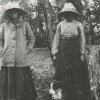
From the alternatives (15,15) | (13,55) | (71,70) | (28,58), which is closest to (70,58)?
(71,70)

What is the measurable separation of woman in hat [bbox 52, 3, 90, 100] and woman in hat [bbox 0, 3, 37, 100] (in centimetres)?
73

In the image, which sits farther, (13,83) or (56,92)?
(56,92)

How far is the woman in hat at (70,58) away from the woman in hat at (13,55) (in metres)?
0.73

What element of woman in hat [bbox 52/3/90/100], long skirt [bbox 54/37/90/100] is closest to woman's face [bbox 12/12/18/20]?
woman in hat [bbox 52/3/90/100]

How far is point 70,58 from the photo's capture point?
23.0 ft

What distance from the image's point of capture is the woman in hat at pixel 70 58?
705cm

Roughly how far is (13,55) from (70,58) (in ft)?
3.92

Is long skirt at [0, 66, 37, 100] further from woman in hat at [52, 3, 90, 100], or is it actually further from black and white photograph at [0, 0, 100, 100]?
woman in hat at [52, 3, 90, 100]

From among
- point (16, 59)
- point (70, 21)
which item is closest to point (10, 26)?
point (16, 59)

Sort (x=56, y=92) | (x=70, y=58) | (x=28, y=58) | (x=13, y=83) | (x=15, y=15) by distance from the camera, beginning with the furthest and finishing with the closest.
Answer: (x=56, y=92)
(x=28, y=58)
(x=70, y=58)
(x=13, y=83)
(x=15, y=15)

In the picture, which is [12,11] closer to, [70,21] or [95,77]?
[70,21]

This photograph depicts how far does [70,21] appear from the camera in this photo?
23.6 ft

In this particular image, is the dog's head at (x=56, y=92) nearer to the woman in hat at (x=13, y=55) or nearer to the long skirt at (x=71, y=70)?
the long skirt at (x=71, y=70)

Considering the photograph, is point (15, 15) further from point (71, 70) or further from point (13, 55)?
point (71, 70)
